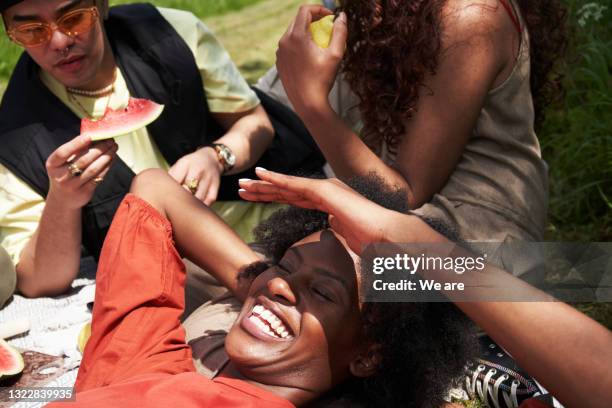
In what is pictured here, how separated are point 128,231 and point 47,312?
36.4 inches

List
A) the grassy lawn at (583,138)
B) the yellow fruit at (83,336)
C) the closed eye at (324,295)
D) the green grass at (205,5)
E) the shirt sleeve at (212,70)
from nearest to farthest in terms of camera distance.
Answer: the closed eye at (324,295)
the yellow fruit at (83,336)
the shirt sleeve at (212,70)
the grassy lawn at (583,138)
the green grass at (205,5)

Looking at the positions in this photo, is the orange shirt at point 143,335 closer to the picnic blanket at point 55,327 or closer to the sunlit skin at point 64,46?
the picnic blanket at point 55,327

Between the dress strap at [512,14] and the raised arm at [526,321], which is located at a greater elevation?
the dress strap at [512,14]

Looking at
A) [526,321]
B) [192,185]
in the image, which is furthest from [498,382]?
[192,185]

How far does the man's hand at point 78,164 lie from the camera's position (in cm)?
345

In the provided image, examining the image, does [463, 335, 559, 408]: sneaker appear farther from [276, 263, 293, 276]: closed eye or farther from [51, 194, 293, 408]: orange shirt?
[51, 194, 293, 408]: orange shirt

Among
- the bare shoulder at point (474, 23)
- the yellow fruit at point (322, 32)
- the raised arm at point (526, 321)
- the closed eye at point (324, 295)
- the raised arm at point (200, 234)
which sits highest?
the bare shoulder at point (474, 23)

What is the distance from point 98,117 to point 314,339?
1.87m

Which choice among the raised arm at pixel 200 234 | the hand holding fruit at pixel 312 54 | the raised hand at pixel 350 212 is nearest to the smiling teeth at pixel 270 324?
the raised hand at pixel 350 212

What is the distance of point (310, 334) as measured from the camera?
2.67 metres

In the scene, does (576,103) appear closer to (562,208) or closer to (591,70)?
(591,70)

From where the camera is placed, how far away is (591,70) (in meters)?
5.33

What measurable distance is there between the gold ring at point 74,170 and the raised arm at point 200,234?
0.78 feet

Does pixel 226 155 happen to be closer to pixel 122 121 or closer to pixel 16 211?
pixel 122 121
